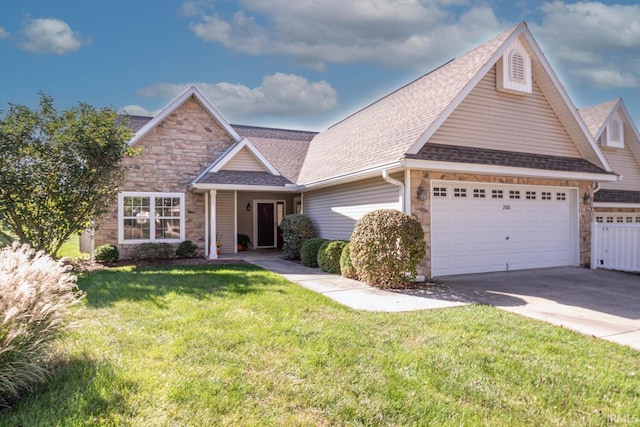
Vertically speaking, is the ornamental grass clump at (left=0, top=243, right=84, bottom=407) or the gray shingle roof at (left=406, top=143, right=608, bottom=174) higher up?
the gray shingle roof at (left=406, top=143, right=608, bottom=174)

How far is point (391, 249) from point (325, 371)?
4905 mm

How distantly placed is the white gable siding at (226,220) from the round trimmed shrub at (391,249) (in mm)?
8668

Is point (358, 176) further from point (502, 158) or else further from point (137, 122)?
point (137, 122)

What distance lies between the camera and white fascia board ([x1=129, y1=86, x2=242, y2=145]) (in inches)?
534

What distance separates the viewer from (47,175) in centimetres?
1034

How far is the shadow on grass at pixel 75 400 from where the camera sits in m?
2.88

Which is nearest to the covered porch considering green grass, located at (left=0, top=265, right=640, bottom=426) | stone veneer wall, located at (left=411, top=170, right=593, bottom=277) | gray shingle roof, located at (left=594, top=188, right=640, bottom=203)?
stone veneer wall, located at (left=411, top=170, right=593, bottom=277)

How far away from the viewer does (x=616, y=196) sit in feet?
47.1

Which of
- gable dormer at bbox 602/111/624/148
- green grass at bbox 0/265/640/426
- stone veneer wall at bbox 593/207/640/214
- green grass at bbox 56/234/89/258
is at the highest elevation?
gable dormer at bbox 602/111/624/148

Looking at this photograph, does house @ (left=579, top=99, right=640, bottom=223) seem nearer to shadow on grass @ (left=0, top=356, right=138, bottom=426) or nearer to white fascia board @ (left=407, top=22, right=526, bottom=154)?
white fascia board @ (left=407, top=22, right=526, bottom=154)

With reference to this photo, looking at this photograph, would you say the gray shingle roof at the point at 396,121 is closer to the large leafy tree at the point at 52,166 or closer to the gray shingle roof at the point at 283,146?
the gray shingle roof at the point at 283,146

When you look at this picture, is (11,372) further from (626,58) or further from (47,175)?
(626,58)

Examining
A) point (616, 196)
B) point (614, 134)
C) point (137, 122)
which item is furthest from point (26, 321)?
point (614, 134)

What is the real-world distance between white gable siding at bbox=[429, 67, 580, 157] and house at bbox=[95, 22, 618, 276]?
0.04 m
